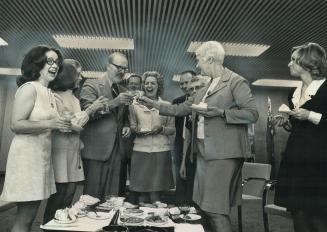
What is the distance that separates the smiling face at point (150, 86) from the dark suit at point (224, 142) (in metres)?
1.08

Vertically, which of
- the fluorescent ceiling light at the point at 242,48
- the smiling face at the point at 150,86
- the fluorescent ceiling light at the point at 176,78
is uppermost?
the fluorescent ceiling light at the point at 242,48

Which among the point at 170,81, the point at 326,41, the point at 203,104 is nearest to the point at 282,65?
the point at 326,41

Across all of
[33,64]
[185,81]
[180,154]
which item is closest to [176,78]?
[185,81]

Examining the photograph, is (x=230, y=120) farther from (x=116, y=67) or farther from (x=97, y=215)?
(x=116, y=67)

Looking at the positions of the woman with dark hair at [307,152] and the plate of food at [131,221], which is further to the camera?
the woman with dark hair at [307,152]

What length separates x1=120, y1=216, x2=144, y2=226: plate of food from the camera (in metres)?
1.62

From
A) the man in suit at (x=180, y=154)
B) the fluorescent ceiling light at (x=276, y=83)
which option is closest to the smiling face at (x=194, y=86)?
the man in suit at (x=180, y=154)

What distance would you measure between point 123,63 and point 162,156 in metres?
0.88

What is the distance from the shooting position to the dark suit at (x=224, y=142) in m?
1.88

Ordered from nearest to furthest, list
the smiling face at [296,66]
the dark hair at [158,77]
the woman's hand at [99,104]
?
the smiling face at [296,66]
the woman's hand at [99,104]
the dark hair at [158,77]

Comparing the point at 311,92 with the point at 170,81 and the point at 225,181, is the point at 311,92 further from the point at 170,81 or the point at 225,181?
the point at 170,81

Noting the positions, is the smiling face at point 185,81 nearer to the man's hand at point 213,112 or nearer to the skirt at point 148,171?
the skirt at point 148,171

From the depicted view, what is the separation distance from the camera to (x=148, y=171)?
285 centimetres

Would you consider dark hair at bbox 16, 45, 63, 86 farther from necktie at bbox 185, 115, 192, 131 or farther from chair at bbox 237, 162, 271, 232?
chair at bbox 237, 162, 271, 232
